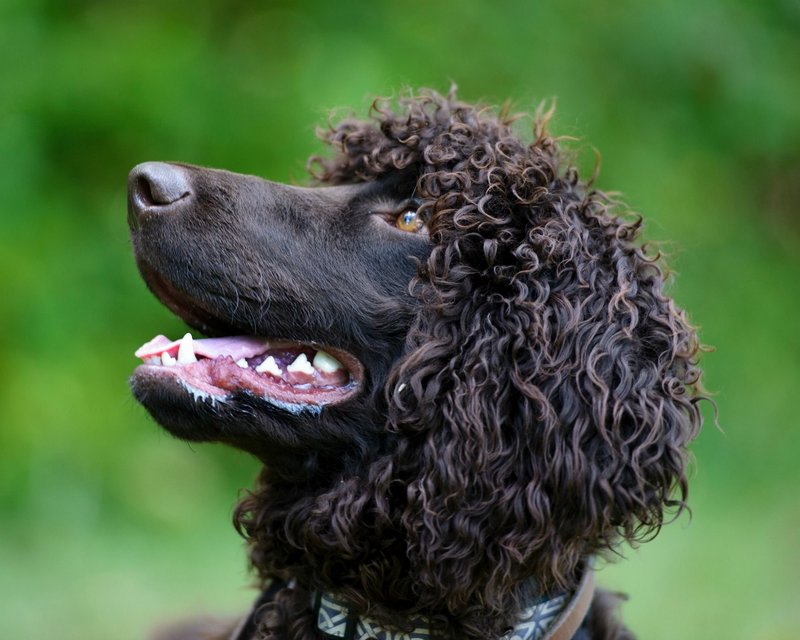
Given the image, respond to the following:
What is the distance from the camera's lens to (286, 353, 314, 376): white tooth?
2369 mm

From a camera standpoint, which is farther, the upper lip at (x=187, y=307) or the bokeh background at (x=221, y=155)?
the bokeh background at (x=221, y=155)

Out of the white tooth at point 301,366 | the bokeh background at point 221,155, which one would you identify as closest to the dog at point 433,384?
the white tooth at point 301,366

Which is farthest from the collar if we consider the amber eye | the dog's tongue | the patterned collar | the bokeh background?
the bokeh background

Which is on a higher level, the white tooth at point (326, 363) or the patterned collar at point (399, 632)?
the white tooth at point (326, 363)

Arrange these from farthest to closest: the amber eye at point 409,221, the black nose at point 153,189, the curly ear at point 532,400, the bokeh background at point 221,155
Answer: the bokeh background at point 221,155 < the amber eye at point 409,221 < the black nose at point 153,189 < the curly ear at point 532,400

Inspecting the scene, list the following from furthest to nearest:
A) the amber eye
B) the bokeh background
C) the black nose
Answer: the bokeh background
the amber eye
the black nose

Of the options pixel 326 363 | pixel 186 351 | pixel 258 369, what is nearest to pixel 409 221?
pixel 326 363

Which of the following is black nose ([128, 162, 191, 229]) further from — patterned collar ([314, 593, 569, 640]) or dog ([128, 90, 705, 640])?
patterned collar ([314, 593, 569, 640])

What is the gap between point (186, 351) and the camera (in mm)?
2340

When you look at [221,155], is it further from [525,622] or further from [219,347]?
[525,622]

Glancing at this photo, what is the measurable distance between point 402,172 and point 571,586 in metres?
1.11

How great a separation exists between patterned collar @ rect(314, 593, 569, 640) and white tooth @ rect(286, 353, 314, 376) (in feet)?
1.74

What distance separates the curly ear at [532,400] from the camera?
2184 millimetres

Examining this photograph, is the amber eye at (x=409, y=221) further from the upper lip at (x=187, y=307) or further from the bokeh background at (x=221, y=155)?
the bokeh background at (x=221, y=155)
